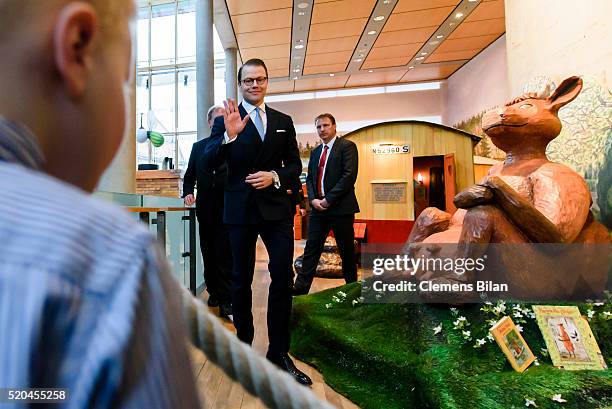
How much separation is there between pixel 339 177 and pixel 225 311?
5.01ft

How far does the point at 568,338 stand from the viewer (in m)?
1.54

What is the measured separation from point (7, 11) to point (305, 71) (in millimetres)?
9401

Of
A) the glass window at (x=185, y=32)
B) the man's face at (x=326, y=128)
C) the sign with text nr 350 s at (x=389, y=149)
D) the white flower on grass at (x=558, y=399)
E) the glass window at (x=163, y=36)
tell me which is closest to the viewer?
the white flower on grass at (x=558, y=399)

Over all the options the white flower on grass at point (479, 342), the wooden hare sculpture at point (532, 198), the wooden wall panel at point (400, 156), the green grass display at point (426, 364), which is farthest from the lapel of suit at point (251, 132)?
the wooden wall panel at point (400, 156)

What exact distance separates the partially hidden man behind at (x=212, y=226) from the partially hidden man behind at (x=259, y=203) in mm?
1040

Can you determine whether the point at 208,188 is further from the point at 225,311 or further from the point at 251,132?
the point at 251,132

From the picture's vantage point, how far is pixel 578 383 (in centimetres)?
135

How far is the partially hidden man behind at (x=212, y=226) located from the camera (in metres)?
2.83

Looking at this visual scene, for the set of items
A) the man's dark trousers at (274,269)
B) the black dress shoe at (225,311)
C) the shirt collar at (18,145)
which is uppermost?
the shirt collar at (18,145)

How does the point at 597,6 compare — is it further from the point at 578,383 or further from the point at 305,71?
the point at 305,71

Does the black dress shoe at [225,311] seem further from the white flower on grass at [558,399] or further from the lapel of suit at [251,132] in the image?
the white flower on grass at [558,399]

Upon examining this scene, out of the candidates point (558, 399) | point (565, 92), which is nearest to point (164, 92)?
point (565, 92)

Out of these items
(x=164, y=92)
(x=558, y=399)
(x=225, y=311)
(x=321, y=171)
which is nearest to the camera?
(x=558, y=399)

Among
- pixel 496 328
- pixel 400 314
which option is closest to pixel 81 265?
pixel 496 328
